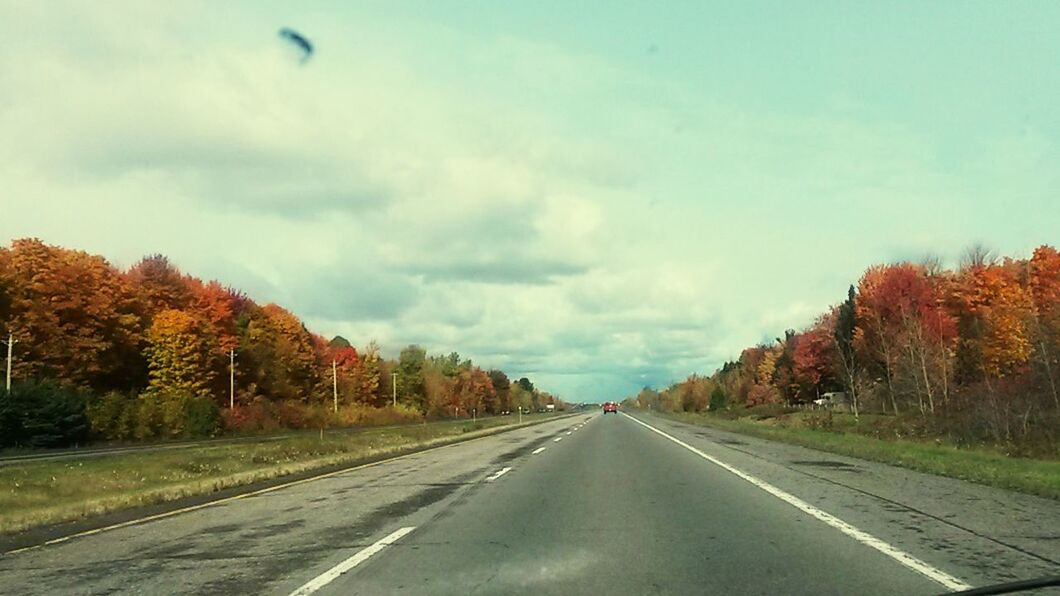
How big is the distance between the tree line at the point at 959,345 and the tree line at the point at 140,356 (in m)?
52.1

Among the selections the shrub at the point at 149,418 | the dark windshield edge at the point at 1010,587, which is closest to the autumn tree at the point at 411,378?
the shrub at the point at 149,418

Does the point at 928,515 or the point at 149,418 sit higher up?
the point at 149,418

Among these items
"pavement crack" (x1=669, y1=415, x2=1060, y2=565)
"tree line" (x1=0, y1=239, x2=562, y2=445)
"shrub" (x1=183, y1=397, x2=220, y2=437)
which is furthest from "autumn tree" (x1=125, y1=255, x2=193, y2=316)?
"pavement crack" (x1=669, y1=415, x2=1060, y2=565)

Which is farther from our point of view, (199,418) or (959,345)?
(959,345)

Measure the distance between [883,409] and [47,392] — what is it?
66744 millimetres

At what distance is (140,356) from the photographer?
7806 cm

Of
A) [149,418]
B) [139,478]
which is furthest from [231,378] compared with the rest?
[139,478]

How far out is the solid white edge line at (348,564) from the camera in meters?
8.04

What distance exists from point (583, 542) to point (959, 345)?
77.0 metres

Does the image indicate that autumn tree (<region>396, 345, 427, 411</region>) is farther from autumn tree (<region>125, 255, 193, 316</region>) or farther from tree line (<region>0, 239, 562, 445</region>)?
autumn tree (<region>125, 255, 193, 316</region>)

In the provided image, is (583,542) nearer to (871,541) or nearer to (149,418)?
(871,541)

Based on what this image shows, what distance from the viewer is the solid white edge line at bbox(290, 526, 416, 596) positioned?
804 centimetres

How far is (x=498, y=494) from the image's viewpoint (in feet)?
53.9

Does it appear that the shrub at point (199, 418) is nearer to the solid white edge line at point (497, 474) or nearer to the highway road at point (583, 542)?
the solid white edge line at point (497, 474)
